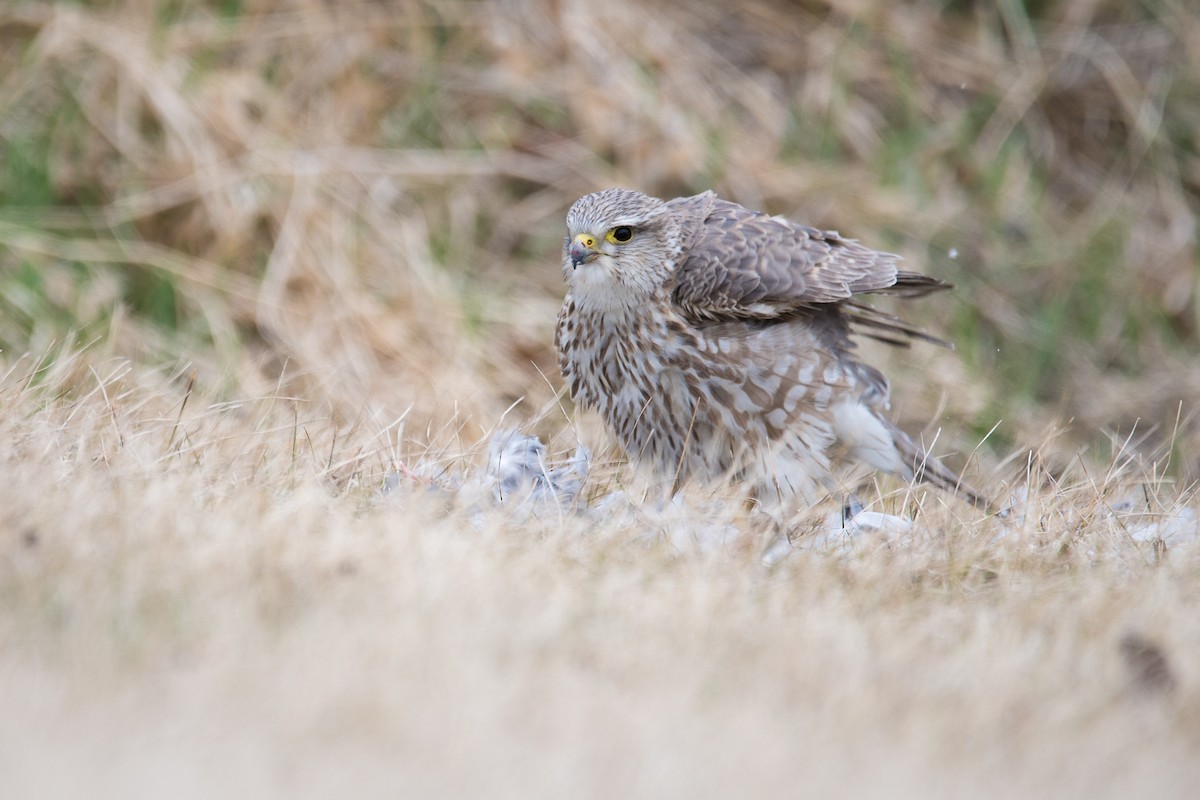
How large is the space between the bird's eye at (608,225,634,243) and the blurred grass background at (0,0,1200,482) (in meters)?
1.08

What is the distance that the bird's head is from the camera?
13.1 feet

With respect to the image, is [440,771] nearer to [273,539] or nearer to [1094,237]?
[273,539]

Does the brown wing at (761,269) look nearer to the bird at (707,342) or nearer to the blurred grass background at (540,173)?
the bird at (707,342)

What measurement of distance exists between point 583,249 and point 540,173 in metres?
2.80

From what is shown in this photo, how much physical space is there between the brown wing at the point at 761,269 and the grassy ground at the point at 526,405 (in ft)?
1.62

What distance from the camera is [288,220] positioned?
6.08 meters

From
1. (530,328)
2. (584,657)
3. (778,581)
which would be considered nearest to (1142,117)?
(530,328)

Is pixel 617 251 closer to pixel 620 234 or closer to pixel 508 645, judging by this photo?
pixel 620 234

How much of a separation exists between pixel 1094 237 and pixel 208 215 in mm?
4162

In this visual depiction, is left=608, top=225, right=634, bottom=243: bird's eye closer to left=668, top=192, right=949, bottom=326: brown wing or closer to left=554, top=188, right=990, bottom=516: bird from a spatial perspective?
left=554, top=188, right=990, bottom=516: bird

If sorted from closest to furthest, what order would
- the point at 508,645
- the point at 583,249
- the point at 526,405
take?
the point at 508,645 → the point at 583,249 → the point at 526,405

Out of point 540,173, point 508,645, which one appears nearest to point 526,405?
point 540,173

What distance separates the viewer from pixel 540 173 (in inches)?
263

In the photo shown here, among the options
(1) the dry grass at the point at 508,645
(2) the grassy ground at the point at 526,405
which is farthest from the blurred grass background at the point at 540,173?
(1) the dry grass at the point at 508,645
